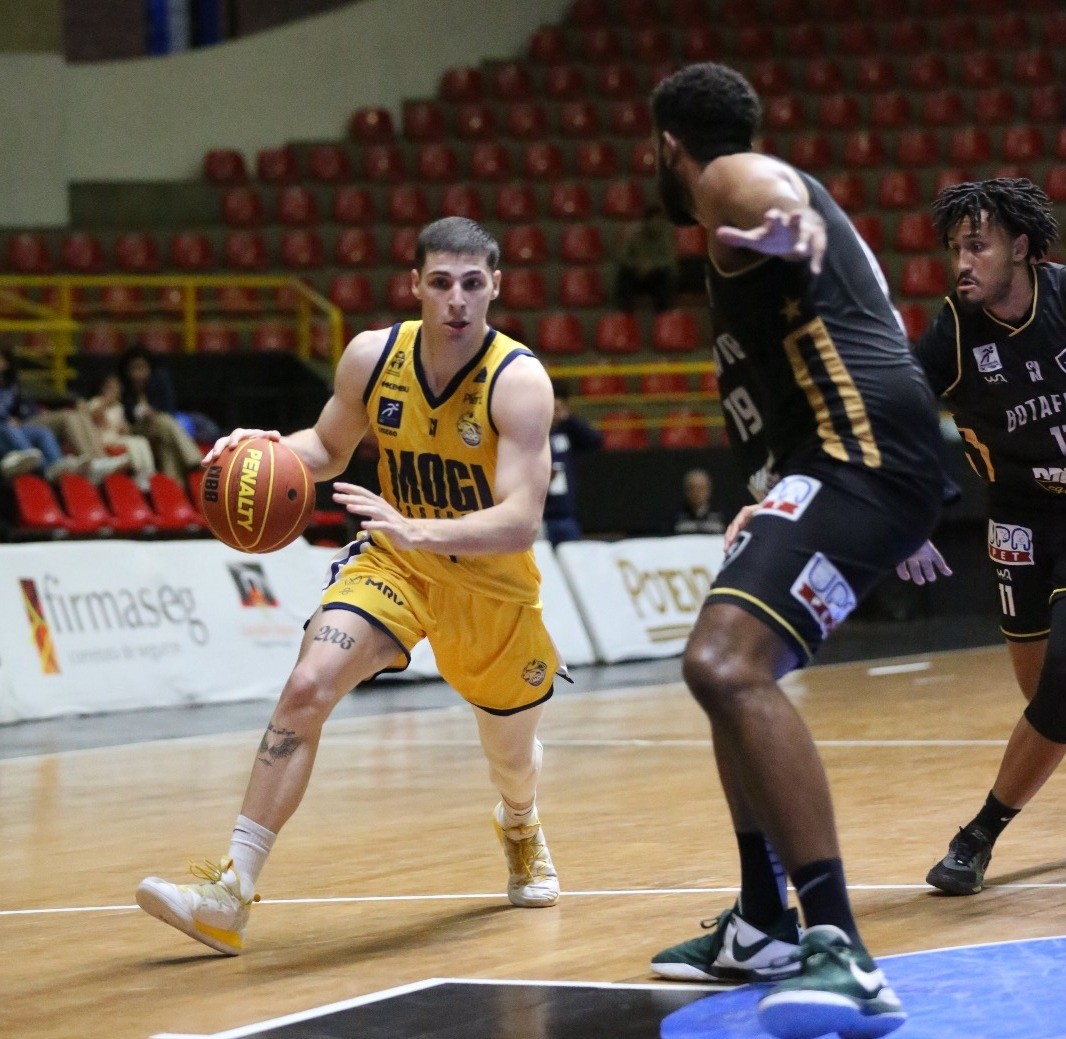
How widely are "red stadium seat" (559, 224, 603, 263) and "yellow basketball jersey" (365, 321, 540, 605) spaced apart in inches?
592

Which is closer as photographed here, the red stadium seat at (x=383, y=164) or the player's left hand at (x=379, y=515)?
the player's left hand at (x=379, y=515)

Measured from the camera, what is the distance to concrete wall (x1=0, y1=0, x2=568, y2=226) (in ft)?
65.8

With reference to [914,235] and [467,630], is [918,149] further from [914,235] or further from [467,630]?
[467,630]

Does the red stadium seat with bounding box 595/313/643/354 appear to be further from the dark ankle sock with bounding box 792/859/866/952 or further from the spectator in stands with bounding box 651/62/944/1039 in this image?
the dark ankle sock with bounding box 792/859/866/952

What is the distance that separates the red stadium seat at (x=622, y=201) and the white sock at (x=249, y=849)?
16.4 meters

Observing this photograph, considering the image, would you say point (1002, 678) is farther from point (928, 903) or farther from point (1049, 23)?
point (1049, 23)

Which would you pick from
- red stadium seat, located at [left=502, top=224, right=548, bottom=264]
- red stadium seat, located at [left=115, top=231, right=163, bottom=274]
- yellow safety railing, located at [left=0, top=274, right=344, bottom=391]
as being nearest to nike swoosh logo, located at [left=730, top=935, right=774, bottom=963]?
yellow safety railing, located at [left=0, top=274, right=344, bottom=391]

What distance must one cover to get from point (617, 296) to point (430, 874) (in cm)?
1379

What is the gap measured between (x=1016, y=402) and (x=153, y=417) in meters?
9.44

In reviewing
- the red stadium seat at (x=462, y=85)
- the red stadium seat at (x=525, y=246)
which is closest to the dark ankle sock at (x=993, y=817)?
the red stadium seat at (x=525, y=246)

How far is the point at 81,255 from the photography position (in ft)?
64.1

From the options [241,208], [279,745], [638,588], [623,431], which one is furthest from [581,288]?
[279,745]

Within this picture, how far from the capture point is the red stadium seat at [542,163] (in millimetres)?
21031

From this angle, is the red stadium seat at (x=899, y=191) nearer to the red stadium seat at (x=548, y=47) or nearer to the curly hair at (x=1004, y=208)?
the red stadium seat at (x=548, y=47)
